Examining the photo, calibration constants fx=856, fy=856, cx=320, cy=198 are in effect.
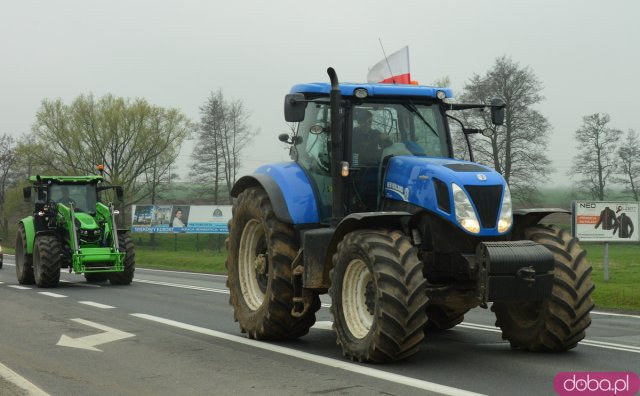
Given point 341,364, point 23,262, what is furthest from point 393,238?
point 23,262

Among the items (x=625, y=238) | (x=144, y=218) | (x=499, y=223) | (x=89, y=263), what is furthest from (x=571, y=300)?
(x=144, y=218)

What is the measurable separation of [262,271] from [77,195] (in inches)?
497

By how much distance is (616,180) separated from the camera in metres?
51.9

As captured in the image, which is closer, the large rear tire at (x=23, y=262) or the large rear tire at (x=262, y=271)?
the large rear tire at (x=262, y=271)

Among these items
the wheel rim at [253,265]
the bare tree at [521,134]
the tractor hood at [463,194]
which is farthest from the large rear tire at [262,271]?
the bare tree at [521,134]

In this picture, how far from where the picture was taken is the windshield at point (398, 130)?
884 cm

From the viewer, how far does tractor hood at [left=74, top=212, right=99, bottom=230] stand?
20.1m

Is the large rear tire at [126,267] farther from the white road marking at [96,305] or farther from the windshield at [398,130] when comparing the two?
the windshield at [398,130]

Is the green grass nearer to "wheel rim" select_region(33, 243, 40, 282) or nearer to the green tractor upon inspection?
the green tractor

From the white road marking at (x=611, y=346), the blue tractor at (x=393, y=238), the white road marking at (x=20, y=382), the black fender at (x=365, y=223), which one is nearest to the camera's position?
the white road marking at (x=20, y=382)

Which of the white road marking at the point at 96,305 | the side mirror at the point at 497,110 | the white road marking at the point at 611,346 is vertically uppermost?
the side mirror at the point at 497,110

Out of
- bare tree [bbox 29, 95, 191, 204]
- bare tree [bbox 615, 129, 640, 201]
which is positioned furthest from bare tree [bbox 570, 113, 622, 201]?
bare tree [bbox 29, 95, 191, 204]

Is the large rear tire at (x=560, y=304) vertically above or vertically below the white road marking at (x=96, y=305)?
above

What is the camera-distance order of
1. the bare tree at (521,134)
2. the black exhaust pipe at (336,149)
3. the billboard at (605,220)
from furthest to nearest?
the bare tree at (521,134) < the billboard at (605,220) < the black exhaust pipe at (336,149)
